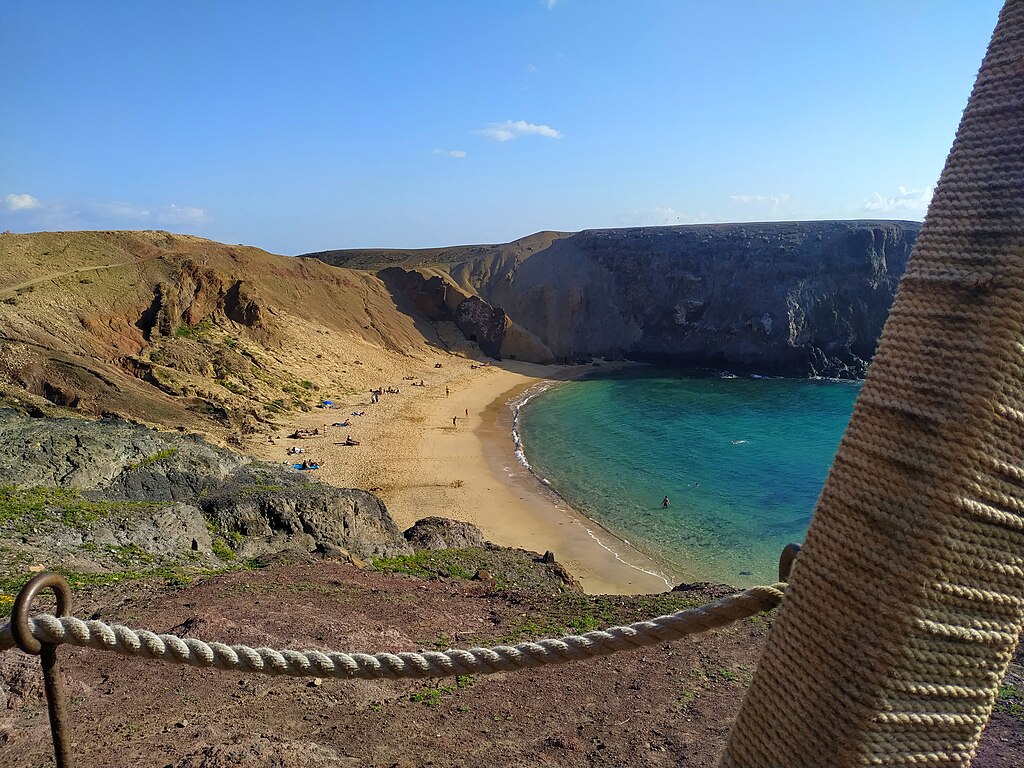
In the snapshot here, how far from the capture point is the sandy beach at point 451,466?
70.5 feet

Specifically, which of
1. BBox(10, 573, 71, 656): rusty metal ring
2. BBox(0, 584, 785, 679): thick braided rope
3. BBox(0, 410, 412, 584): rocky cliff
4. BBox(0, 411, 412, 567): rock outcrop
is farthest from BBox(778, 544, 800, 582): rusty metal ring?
BBox(0, 411, 412, 567): rock outcrop

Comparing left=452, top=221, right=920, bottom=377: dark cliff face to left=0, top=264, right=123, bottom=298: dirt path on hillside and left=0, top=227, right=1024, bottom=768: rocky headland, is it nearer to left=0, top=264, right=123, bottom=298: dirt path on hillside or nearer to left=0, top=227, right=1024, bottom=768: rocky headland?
left=0, top=227, right=1024, bottom=768: rocky headland

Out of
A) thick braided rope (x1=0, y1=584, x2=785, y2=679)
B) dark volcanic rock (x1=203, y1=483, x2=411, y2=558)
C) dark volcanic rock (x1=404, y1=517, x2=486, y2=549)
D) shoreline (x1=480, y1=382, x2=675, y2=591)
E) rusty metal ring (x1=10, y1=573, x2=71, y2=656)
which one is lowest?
shoreline (x1=480, y1=382, x2=675, y2=591)

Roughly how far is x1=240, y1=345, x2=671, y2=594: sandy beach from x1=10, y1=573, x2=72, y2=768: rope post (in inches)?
647

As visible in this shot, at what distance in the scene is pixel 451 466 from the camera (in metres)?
29.4

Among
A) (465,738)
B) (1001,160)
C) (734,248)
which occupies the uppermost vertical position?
(734,248)

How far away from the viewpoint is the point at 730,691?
26.2 ft

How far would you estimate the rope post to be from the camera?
2.40 metres

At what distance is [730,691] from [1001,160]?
289 inches

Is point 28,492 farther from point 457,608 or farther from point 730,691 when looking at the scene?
point 730,691

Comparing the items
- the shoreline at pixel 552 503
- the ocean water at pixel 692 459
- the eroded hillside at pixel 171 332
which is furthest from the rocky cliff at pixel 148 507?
the ocean water at pixel 692 459

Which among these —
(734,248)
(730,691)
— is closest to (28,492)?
(730,691)

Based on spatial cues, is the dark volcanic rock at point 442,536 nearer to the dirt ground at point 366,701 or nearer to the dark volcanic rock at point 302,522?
the dark volcanic rock at point 302,522

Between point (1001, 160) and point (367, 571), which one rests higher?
point (1001, 160)
